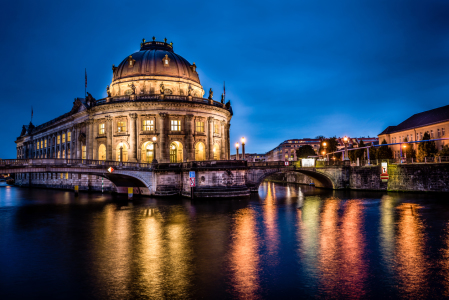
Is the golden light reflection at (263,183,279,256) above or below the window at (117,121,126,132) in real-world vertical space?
below

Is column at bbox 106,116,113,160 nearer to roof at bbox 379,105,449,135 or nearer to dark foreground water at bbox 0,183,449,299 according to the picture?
dark foreground water at bbox 0,183,449,299

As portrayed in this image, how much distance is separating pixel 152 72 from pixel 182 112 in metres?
10.6

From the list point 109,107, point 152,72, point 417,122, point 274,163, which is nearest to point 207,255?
point 274,163

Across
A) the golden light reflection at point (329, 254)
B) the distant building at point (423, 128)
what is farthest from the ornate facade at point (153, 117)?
the distant building at point (423, 128)

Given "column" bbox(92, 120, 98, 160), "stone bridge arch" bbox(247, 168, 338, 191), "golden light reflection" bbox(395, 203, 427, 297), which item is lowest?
"golden light reflection" bbox(395, 203, 427, 297)

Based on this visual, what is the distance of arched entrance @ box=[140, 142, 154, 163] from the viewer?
2148 inches

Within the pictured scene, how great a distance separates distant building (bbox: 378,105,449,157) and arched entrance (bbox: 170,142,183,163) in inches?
2015

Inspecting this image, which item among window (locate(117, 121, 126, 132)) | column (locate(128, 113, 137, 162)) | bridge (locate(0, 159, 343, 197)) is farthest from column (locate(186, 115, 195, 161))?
window (locate(117, 121, 126, 132))

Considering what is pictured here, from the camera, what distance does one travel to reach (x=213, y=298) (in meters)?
10.8

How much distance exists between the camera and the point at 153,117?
2135 inches

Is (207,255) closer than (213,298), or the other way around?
(213,298)

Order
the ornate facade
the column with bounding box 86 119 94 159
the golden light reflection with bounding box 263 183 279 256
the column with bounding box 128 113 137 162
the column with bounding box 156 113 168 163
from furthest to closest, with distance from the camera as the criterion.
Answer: the column with bounding box 86 119 94 159
the ornate facade
the column with bounding box 128 113 137 162
the column with bounding box 156 113 168 163
the golden light reflection with bounding box 263 183 279 256

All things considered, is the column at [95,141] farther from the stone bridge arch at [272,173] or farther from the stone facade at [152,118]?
the stone bridge arch at [272,173]

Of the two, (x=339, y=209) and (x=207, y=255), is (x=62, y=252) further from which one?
(x=339, y=209)
